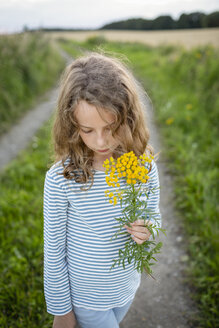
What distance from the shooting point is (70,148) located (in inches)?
54.9

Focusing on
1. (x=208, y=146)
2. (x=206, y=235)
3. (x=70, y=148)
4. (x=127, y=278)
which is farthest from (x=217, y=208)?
(x=70, y=148)

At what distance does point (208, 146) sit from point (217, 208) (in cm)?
156

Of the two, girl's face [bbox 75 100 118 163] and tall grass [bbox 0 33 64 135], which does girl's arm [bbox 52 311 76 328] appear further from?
tall grass [bbox 0 33 64 135]

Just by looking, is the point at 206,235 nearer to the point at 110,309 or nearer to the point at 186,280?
the point at 186,280

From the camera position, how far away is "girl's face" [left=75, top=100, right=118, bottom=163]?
116 centimetres

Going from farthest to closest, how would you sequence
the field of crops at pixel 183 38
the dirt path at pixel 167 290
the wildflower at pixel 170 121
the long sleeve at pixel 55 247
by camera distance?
1. the field of crops at pixel 183 38
2. the wildflower at pixel 170 121
3. the dirt path at pixel 167 290
4. the long sleeve at pixel 55 247

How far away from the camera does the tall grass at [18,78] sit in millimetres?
6098

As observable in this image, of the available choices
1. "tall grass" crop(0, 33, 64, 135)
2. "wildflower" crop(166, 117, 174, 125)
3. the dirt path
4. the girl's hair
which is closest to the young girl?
the girl's hair

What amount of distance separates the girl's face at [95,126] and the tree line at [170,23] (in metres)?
12.7

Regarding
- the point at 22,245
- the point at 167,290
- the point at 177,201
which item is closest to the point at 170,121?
the point at 177,201

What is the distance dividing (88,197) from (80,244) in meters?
0.26

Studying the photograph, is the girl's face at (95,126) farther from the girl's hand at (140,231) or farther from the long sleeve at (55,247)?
the girl's hand at (140,231)

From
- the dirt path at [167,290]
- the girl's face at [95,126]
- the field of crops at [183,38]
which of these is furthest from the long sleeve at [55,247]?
the field of crops at [183,38]

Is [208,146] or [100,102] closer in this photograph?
[100,102]
